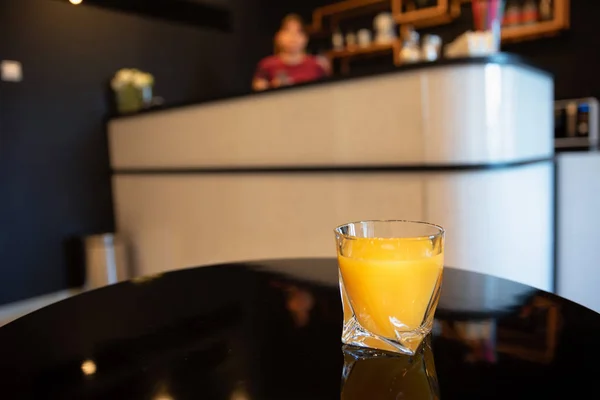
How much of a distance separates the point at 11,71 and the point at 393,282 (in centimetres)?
317

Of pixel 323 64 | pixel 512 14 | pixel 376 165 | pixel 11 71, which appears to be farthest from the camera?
pixel 323 64

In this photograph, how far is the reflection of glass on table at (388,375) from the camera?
441mm

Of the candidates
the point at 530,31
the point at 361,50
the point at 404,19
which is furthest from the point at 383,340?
the point at 361,50

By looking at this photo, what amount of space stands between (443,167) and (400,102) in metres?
0.30

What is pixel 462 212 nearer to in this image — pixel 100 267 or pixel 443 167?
pixel 443 167

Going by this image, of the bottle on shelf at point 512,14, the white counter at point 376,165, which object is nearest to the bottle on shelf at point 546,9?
the bottle on shelf at point 512,14

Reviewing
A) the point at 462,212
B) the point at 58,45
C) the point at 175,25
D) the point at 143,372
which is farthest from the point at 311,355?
the point at 175,25

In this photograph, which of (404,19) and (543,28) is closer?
(543,28)

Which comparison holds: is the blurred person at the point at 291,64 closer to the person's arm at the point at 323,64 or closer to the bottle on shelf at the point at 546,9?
the person's arm at the point at 323,64

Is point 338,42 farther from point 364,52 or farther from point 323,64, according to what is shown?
point 323,64

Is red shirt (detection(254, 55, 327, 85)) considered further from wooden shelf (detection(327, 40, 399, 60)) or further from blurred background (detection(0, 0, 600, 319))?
wooden shelf (detection(327, 40, 399, 60))

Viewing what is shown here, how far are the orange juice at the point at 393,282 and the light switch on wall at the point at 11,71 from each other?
3.10m

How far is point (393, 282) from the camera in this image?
554 mm

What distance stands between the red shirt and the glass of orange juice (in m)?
2.83
